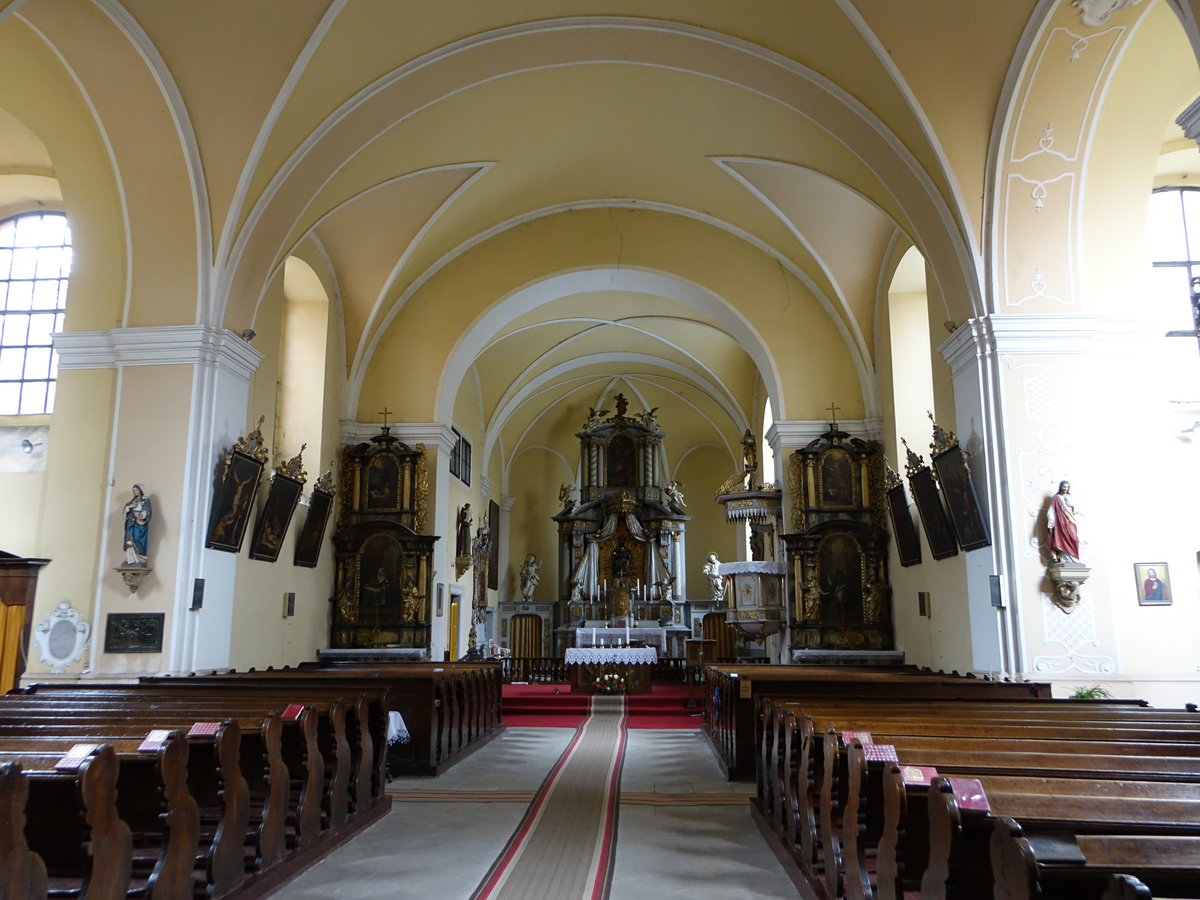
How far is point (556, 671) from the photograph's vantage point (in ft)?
59.1

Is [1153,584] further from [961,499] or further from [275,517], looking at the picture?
[275,517]

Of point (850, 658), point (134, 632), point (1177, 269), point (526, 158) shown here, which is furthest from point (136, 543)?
point (1177, 269)

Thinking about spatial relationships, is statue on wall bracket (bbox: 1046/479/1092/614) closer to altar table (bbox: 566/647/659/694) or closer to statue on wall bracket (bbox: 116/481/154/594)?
altar table (bbox: 566/647/659/694)

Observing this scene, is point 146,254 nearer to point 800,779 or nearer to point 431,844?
point 431,844

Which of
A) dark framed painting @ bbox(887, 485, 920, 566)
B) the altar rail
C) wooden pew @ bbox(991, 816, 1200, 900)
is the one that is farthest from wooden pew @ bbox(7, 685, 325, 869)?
the altar rail

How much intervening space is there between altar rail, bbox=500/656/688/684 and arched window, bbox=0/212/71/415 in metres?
9.43

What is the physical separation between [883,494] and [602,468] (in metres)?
10.8

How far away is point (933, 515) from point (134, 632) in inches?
311

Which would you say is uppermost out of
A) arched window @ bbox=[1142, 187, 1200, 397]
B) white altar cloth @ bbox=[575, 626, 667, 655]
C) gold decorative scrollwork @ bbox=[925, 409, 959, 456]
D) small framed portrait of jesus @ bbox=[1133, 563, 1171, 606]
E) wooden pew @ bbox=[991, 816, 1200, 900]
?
arched window @ bbox=[1142, 187, 1200, 397]

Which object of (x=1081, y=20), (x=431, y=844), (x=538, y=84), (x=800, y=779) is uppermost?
(x=538, y=84)

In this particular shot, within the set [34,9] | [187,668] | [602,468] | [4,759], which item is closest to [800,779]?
[4,759]

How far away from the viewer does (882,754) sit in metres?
3.81

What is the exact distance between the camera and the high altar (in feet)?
73.1

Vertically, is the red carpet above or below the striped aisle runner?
above
